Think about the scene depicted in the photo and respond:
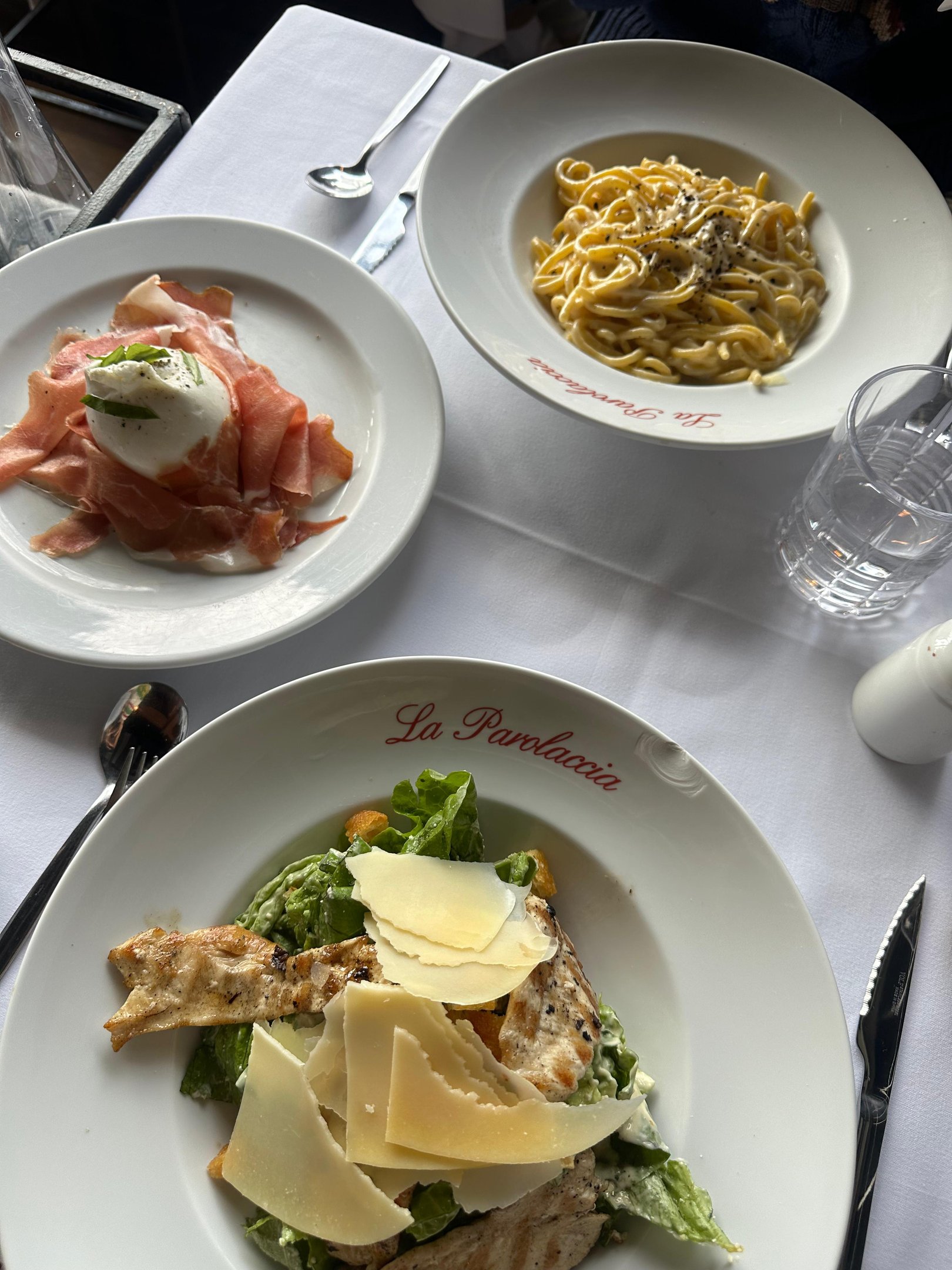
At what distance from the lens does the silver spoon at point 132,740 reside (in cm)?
115

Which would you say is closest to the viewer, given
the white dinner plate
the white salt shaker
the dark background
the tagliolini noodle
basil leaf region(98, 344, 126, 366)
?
the white salt shaker

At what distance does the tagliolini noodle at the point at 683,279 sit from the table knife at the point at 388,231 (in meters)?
0.29

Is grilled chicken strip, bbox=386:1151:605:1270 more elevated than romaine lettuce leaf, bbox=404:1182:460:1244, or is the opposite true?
romaine lettuce leaf, bbox=404:1182:460:1244

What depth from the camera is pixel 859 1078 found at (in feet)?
3.42

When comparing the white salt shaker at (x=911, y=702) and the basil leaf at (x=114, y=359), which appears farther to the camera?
the basil leaf at (x=114, y=359)

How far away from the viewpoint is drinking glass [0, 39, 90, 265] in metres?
1.85

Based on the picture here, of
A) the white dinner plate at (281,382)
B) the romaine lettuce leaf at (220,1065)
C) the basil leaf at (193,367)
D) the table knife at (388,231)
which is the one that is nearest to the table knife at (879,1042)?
the romaine lettuce leaf at (220,1065)

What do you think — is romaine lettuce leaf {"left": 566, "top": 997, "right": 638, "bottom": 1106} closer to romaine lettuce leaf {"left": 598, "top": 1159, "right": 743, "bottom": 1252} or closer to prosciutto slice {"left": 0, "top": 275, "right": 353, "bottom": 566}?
romaine lettuce leaf {"left": 598, "top": 1159, "right": 743, "bottom": 1252}

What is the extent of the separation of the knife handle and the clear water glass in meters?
0.71

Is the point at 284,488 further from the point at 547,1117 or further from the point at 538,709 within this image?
the point at 547,1117

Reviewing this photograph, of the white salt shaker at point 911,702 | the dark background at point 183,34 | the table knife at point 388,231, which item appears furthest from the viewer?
the dark background at point 183,34

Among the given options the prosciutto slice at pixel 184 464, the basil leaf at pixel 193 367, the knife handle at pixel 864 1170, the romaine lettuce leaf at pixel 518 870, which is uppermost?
the basil leaf at pixel 193 367

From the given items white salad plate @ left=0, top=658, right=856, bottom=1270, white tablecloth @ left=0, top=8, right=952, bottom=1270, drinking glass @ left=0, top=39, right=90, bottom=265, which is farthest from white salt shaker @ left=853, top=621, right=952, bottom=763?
drinking glass @ left=0, top=39, right=90, bottom=265

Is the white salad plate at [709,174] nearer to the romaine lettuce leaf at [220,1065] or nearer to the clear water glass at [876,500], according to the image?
the clear water glass at [876,500]
